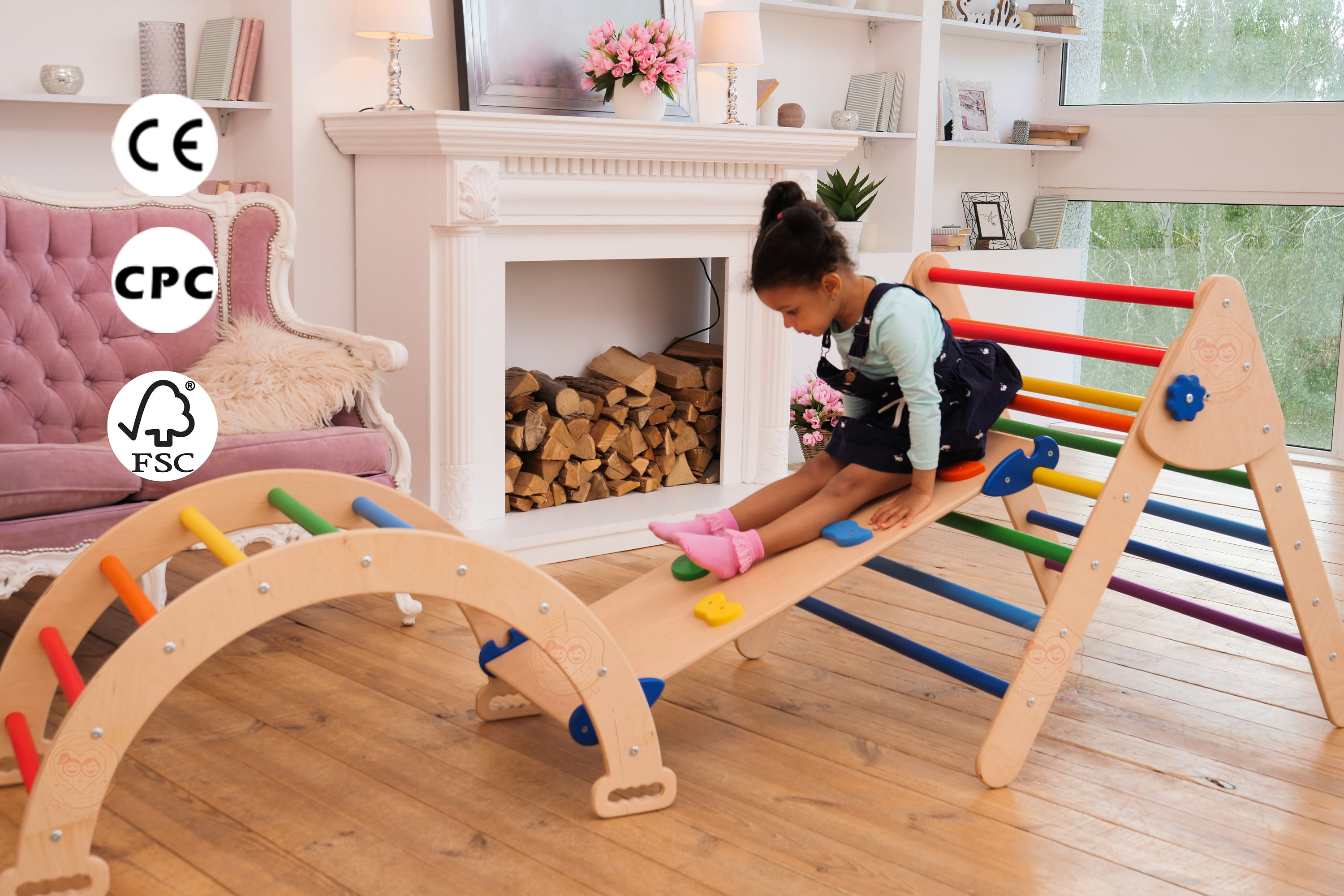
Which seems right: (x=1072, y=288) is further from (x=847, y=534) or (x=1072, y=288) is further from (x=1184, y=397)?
(x=847, y=534)

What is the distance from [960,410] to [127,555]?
1366mm

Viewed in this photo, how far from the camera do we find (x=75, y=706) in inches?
55.8

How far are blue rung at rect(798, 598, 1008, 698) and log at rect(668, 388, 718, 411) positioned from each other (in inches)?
59.4

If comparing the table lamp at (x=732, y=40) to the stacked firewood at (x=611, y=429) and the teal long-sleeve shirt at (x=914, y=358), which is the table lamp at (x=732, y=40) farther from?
the teal long-sleeve shirt at (x=914, y=358)

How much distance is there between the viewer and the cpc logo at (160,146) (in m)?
3.01

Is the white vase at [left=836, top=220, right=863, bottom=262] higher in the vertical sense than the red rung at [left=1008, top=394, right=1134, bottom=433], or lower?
higher

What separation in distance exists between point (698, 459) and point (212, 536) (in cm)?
223

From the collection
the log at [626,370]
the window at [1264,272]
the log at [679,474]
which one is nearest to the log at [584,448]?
the log at [626,370]

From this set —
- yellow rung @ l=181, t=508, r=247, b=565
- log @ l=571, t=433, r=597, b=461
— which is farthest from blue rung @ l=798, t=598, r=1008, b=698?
log @ l=571, t=433, r=597, b=461

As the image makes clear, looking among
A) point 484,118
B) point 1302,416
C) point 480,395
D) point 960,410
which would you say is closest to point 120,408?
point 480,395

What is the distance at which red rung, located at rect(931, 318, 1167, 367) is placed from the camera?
196 cm

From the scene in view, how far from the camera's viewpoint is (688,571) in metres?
2.12

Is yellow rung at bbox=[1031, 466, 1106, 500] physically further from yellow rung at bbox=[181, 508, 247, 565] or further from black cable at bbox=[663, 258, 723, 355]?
black cable at bbox=[663, 258, 723, 355]

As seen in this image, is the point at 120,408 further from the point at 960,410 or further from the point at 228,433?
the point at 960,410
